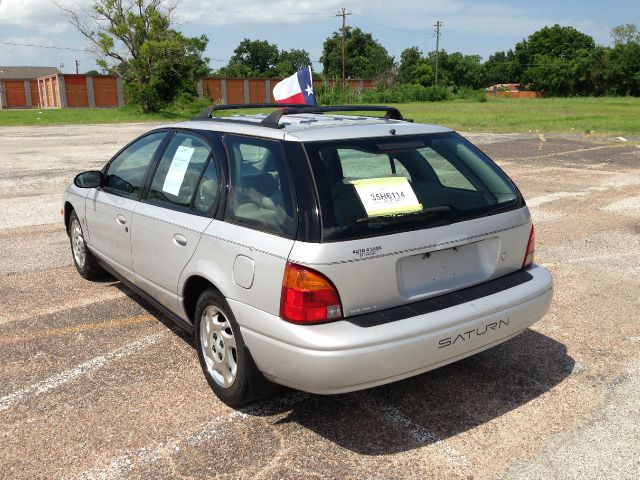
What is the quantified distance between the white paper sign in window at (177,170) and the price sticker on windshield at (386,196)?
4.22 feet

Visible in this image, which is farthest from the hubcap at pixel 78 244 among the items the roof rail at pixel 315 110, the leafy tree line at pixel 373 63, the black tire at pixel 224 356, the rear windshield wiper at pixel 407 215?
the leafy tree line at pixel 373 63

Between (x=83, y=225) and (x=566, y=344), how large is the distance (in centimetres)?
401

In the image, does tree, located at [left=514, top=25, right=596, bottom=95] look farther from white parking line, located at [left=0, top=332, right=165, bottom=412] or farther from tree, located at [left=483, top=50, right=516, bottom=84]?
white parking line, located at [left=0, top=332, right=165, bottom=412]

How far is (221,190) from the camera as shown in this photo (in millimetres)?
3455

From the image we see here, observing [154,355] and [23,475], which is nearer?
[23,475]

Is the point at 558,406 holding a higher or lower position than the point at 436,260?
lower

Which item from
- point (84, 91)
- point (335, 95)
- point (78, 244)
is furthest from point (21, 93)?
point (78, 244)

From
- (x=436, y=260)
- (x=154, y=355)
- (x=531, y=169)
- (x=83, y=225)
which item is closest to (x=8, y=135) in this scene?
(x=531, y=169)

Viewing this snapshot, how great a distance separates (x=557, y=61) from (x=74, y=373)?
10452 cm

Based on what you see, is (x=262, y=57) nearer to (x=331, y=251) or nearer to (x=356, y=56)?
(x=356, y=56)

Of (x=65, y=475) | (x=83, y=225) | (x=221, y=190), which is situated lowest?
(x=65, y=475)

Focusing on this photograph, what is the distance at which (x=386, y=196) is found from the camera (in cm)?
313

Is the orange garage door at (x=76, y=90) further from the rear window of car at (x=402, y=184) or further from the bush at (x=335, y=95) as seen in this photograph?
the rear window of car at (x=402, y=184)

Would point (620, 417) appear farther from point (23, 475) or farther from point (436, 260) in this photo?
point (23, 475)
